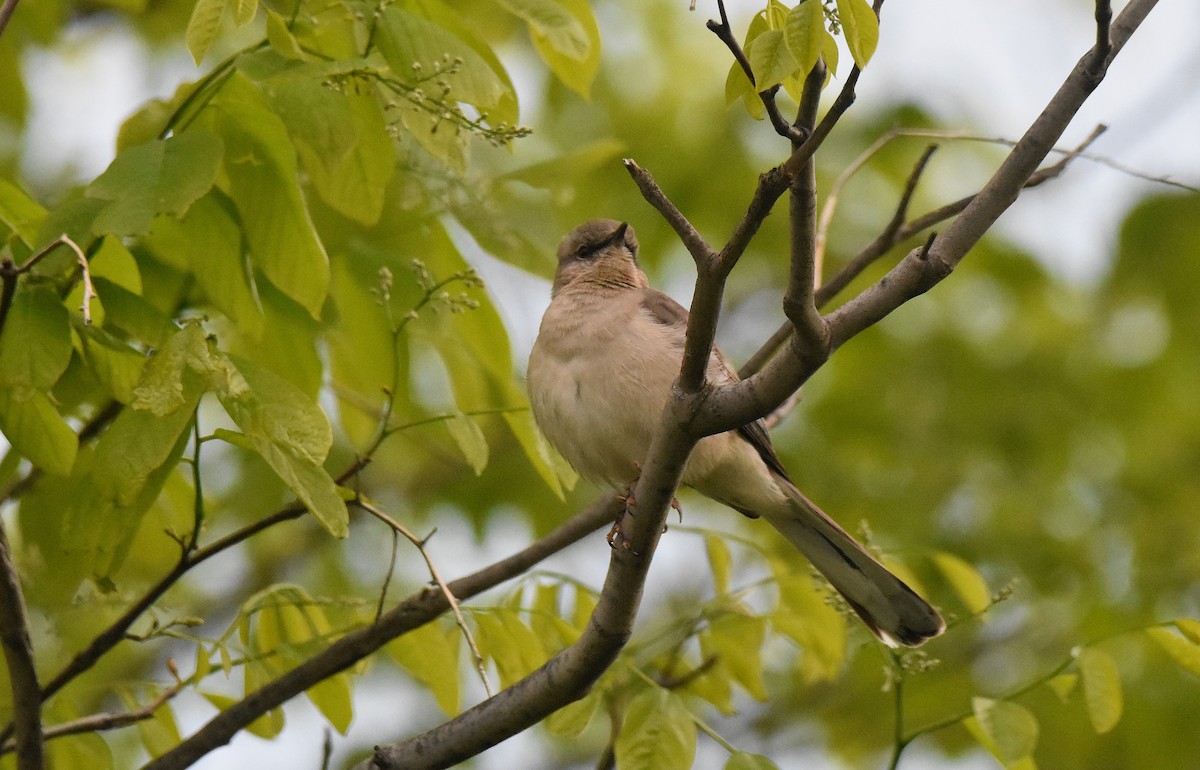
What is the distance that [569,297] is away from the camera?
545 cm

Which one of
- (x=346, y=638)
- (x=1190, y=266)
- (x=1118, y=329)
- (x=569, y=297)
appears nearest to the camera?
(x=346, y=638)

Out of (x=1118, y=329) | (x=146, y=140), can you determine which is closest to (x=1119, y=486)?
(x=1118, y=329)

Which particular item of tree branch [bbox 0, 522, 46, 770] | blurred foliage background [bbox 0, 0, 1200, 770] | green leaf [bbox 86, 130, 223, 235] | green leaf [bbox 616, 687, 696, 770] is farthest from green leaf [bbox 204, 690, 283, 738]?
green leaf [bbox 86, 130, 223, 235]

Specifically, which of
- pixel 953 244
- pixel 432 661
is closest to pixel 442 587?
pixel 432 661

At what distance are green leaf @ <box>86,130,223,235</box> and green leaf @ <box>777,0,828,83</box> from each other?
1.59 meters

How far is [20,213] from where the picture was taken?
3709 millimetres

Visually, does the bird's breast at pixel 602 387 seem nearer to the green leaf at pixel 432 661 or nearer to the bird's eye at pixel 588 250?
the bird's eye at pixel 588 250

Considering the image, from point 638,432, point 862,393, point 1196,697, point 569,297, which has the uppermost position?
point 862,393

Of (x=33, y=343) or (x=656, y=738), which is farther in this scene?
(x=656, y=738)

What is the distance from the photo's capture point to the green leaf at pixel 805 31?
269cm

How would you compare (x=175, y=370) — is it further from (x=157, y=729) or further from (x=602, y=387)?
(x=602, y=387)

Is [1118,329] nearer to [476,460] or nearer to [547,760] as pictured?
[547,760]

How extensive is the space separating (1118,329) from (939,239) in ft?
25.0

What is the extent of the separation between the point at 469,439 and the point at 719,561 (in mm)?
1468
